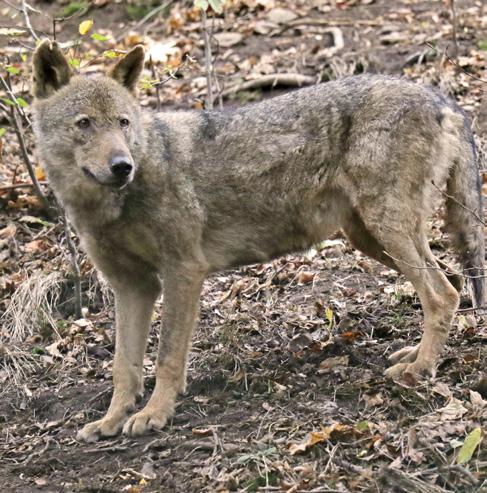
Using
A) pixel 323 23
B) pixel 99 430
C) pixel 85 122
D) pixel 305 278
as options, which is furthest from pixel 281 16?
pixel 99 430

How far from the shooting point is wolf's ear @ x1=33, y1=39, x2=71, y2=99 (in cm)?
670

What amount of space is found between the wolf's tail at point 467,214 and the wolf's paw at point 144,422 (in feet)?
8.61

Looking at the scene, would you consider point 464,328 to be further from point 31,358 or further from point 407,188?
point 31,358

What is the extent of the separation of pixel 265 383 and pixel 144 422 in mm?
985

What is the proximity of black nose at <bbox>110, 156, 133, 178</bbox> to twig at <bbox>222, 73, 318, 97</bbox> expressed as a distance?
6446mm

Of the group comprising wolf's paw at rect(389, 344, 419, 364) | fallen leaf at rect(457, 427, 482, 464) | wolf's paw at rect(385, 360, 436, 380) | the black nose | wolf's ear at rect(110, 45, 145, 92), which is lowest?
wolf's paw at rect(389, 344, 419, 364)

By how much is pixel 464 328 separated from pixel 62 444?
3.33m

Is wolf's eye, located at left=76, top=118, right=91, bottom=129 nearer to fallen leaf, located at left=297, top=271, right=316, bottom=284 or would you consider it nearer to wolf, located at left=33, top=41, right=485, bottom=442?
wolf, located at left=33, top=41, right=485, bottom=442

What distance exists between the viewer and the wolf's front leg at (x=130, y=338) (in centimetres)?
695

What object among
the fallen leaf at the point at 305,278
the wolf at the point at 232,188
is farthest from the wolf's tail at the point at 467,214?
the fallen leaf at the point at 305,278

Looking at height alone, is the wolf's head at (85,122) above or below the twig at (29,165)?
above

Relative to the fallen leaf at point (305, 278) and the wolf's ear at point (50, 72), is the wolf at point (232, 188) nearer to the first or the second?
the wolf's ear at point (50, 72)

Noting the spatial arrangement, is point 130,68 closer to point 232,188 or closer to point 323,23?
point 232,188

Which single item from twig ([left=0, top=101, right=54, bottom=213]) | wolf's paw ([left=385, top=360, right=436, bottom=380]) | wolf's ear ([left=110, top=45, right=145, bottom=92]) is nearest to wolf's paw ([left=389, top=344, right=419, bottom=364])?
wolf's paw ([left=385, top=360, right=436, bottom=380])
